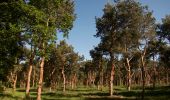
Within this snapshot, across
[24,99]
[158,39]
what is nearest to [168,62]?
[158,39]

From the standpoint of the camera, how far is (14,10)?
30.5 metres

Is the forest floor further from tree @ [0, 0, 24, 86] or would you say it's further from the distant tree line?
tree @ [0, 0, 24, 86]

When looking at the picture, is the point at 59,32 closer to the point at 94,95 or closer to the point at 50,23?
the point at 50,23

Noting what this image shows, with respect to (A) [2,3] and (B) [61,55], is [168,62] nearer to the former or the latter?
(B) [61,55]

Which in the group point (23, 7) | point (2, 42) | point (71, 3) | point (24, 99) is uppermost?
point (71, 3)

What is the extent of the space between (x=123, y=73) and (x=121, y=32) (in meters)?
81.5

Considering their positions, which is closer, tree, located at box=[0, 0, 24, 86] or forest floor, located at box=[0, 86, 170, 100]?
tree, located at box=[0, 0, 24, 86]

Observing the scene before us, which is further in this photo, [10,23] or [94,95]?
[94,95]

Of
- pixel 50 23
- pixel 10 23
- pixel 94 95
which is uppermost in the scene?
pixel 50 23

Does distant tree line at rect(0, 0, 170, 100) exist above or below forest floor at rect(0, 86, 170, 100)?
above

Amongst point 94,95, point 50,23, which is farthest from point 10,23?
point 94,95

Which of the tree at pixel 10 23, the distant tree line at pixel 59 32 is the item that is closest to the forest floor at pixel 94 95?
the distant tree line at pixel 59 32

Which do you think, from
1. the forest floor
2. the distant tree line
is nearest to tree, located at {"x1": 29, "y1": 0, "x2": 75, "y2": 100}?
the distant tree line

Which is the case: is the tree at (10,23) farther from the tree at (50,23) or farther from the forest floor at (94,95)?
the forest floor at (94,95)
